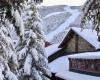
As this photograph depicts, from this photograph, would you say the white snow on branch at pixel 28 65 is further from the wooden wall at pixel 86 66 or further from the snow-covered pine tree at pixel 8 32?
the snow-covered pine tree at pixel 8 32

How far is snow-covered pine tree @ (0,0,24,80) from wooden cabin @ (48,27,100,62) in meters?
18.4

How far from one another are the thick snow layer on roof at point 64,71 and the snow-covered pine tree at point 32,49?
8.21 ft

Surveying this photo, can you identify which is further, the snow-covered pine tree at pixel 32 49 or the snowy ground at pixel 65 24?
the snowy ground at pixel 65 24

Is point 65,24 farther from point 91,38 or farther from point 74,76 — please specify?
point 74,76

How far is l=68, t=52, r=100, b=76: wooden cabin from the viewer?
24.4 meters

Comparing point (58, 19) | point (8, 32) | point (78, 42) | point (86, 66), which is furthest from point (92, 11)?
point (58, 19)

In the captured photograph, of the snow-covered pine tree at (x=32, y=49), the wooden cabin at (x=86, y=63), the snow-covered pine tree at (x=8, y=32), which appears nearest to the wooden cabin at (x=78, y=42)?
the wooden cabin at (x=86, y=63)

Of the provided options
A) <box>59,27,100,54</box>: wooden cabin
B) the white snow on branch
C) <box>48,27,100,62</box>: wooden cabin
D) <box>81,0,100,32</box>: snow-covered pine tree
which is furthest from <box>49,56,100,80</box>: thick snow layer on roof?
<box>81,0,100,32</box>: snow-covered pine tree

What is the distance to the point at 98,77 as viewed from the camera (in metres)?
23.5

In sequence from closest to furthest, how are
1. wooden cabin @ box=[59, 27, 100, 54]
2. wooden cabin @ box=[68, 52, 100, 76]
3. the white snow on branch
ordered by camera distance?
the white snow on branch
wooden cabin @ box=[68, 52, 100, 76]
wooden cabin @ box=[59, 27, 100, 54]

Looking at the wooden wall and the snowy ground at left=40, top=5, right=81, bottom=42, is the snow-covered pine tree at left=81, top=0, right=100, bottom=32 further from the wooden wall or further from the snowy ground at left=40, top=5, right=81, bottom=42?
the snowy ground at left=40, top=5, right=81, bottom=42

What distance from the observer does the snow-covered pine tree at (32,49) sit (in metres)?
23.1

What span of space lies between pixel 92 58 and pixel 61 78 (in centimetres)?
409

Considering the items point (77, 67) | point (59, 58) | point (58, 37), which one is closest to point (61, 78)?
point (77, 67)
